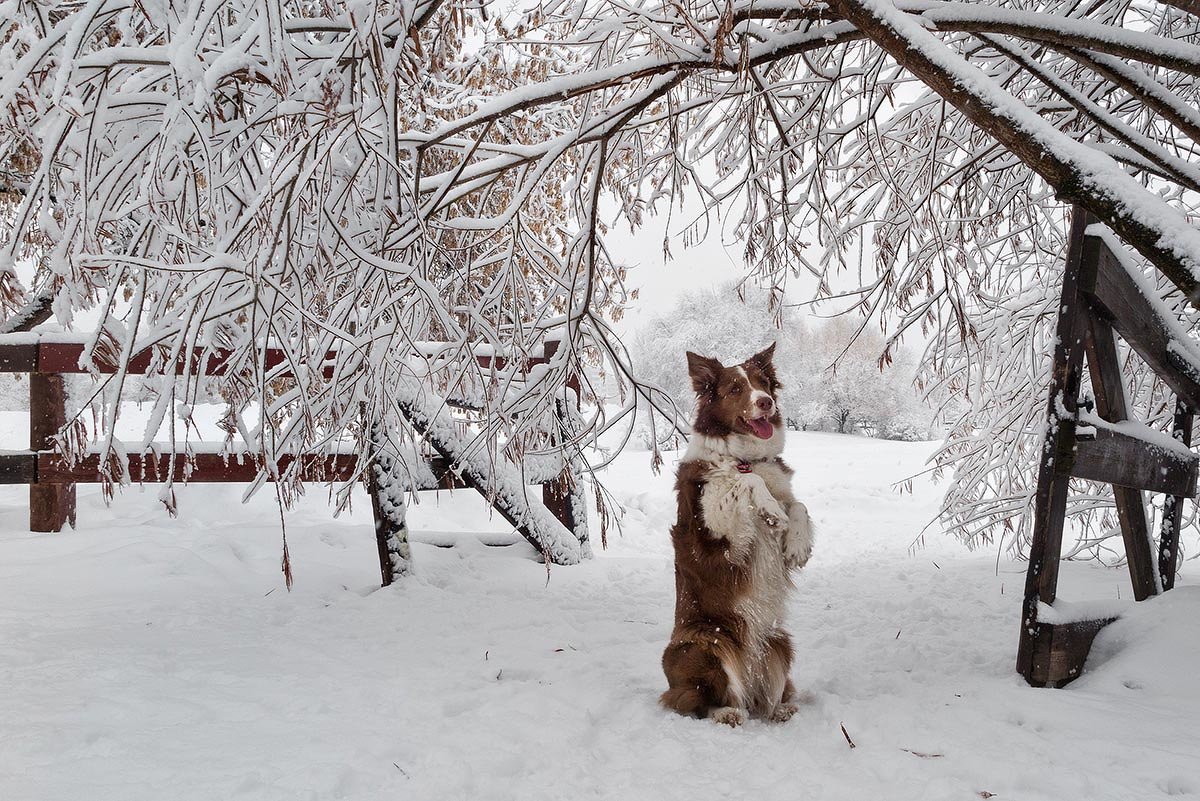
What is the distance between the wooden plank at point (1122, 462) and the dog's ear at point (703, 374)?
4.94 feet

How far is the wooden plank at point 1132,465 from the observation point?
2979 mm

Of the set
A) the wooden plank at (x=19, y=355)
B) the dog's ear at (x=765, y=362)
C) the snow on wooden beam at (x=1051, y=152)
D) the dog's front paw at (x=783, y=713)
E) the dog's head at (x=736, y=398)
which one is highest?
the snow on wooden beam at (x=1051, y=152)

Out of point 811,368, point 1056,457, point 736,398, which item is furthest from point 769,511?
point 811,368

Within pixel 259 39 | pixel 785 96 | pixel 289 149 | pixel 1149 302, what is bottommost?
pixel 1149 302

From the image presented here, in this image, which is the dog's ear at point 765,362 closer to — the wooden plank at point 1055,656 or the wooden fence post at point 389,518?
the wooden plank at point 1055,656

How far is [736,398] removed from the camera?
10.0 ft

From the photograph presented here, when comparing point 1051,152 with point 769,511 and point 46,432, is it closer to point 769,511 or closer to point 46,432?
point 769,511

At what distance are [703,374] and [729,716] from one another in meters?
1.40

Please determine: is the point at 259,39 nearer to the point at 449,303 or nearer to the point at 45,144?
the point at 45,144

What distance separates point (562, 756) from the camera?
96.0 inches

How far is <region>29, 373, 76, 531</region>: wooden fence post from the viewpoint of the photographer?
4820 mm

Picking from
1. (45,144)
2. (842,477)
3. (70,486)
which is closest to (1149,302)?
(45,144)

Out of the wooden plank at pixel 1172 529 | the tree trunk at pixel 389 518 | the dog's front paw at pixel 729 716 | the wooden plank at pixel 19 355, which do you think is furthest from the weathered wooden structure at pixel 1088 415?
the wooden plank at pixel 19 355

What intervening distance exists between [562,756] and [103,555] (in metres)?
3.47
